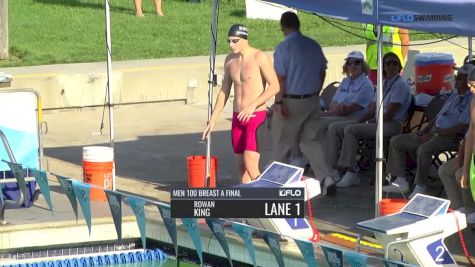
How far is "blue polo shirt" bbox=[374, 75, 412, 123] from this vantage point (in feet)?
39.1

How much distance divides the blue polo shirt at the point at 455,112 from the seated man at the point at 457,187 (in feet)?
2.08

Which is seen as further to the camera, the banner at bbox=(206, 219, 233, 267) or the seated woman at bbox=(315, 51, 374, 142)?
the seated woman at bbox=(315, 51, 374, 142)

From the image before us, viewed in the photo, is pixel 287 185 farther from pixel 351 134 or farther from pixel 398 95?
pixel 398 95

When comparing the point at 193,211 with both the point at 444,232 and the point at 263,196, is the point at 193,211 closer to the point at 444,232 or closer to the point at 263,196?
the point at 263,196

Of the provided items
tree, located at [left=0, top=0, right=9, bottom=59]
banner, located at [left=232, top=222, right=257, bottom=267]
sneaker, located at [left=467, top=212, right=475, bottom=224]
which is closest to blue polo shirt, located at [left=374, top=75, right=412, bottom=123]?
sneaker, located at [left=467, top=212, right=475, bottom=224]

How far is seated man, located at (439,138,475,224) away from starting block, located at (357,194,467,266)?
103cm

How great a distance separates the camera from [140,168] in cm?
1348

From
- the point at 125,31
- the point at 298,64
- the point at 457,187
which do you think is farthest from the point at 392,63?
the point at 125,31

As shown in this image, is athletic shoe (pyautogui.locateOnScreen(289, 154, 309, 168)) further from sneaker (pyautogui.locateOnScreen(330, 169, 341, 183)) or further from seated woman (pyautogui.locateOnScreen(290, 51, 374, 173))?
sneaker (pyautogui.locateOnScreen(330, 169, 341, 183))

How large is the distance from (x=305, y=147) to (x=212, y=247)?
75.5 inches

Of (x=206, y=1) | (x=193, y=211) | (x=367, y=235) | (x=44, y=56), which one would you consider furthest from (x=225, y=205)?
(x=206, y=1)

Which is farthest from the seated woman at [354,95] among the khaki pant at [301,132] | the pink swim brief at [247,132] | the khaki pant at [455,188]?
the khaki pant at [455,188]

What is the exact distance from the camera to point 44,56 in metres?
19.9
